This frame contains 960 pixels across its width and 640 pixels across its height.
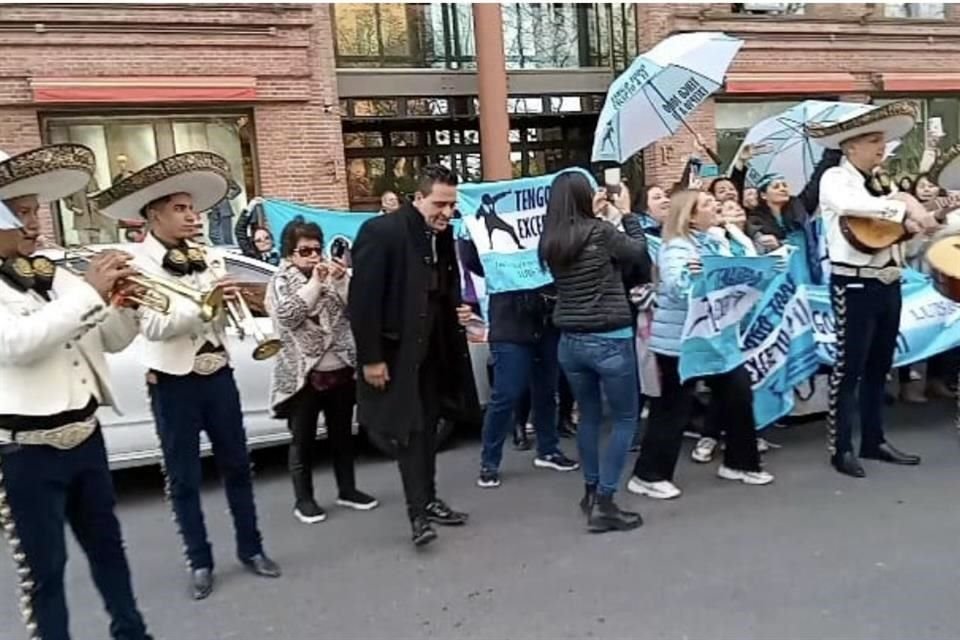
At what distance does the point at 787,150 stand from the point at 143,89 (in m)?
8.74

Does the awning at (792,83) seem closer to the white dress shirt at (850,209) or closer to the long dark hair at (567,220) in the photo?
the white dress shirt at (850,209)

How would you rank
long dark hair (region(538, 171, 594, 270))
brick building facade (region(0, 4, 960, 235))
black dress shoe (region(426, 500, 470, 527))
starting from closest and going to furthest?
1. long dark hair (region(538, 171, 594, 270))
2. black dress shoe (region(426, 500, 470, 527))
3. brick building facade (region(0, 4, 960, 235))

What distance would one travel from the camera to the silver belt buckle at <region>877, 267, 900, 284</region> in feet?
16.5

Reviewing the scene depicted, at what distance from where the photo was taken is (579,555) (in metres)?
4.24

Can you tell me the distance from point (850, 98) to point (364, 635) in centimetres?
1626

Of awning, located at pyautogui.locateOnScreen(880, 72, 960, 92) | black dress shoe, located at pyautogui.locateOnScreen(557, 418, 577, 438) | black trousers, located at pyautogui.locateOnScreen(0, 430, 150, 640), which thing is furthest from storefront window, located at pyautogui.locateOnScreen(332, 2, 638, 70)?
black trousers, located at pyautogui.locateOnScreen(0, 430, 150, 640)

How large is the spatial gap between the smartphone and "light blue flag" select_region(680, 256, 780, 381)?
0.73 meters

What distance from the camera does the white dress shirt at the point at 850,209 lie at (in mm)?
4883

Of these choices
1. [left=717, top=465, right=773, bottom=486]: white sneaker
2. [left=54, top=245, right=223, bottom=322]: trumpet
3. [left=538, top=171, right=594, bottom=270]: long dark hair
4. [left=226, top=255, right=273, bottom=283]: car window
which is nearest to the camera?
[left=54, top=245, right=223, bottom=322]: trumpet

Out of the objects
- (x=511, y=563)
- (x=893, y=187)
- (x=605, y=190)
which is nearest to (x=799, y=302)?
(x=893, y=187)

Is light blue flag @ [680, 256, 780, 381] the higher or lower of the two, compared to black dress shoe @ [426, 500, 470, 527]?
higher

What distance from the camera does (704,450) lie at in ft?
18.7

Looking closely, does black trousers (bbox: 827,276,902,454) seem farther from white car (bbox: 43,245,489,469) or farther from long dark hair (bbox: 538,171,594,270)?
white car (bbox: 43,245,489,469)

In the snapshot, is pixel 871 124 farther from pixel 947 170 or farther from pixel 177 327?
pixel 177 327
